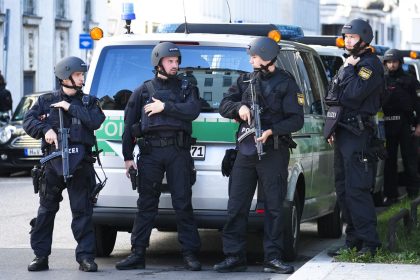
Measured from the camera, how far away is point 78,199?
32.4ft

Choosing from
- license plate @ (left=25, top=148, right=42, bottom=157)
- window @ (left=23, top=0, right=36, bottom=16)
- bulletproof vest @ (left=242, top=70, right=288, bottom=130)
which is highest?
window @ (left=23, top=0, right=36, bottom=16)

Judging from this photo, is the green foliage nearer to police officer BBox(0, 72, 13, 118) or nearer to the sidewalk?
the sidewalk

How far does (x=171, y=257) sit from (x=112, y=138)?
1.42 meters

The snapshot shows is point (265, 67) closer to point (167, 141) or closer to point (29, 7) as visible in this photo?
point (167, 141)

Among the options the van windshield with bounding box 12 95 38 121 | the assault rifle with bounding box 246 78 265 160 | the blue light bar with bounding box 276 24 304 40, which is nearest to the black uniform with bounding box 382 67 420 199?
the blue light bar with bounding box 276 24 304 40

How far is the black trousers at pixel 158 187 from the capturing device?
32.5 ft

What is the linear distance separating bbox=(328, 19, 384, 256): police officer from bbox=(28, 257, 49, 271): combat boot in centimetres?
229

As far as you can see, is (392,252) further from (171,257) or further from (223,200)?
(171,257)

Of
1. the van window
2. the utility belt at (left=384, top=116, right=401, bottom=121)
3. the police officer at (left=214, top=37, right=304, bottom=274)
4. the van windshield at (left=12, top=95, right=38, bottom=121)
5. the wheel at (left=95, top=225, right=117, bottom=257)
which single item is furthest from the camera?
the van windshield at (left=12, top=95, right=38, bottom=121)

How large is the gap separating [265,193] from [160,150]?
2.85 ft

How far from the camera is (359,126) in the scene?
1002 cm

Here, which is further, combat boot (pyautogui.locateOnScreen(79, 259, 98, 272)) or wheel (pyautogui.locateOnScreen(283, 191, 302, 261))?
wheel (pyautogui.locateOnScreen(283, 191, 302, 261))

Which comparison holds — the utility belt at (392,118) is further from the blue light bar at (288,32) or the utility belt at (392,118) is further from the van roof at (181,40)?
the van roof at (181,40)

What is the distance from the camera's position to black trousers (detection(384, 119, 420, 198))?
15695 mm
